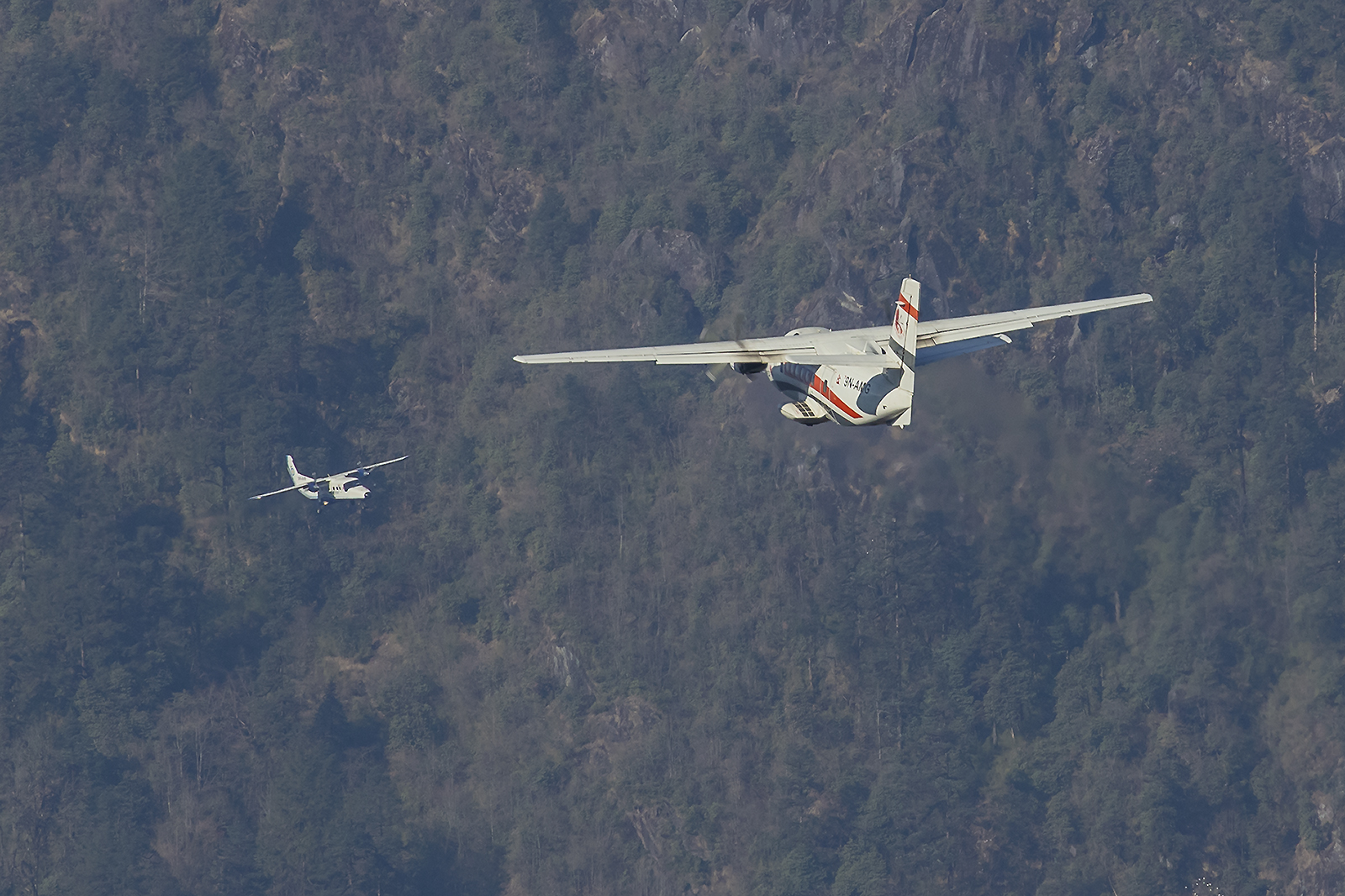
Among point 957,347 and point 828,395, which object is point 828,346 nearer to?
point 828,395

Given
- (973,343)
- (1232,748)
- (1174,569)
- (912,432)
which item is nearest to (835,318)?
(912,432)

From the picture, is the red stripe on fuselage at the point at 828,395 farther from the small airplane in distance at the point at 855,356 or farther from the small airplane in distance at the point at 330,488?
the small airplane in distance at the point at 330,488

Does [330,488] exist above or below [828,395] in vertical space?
below

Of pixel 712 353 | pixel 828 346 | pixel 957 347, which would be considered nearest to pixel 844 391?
pixel 828 346

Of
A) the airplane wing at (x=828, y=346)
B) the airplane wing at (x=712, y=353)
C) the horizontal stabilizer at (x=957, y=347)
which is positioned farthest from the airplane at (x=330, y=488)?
the horizontal stabilizer at (x=957, y=347)

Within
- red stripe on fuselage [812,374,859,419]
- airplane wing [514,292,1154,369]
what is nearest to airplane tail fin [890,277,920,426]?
red stripe on fuselage [812,374,859,419]

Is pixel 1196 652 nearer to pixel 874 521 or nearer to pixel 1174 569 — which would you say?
pixel 1174 569
